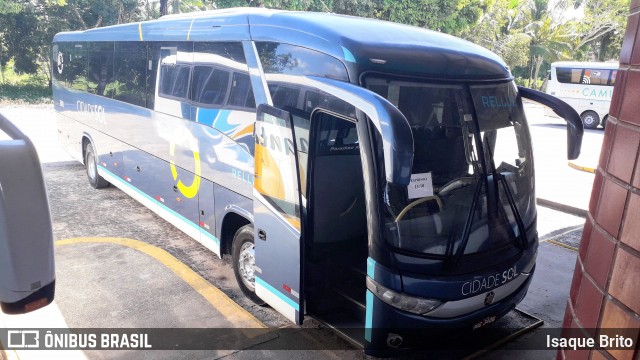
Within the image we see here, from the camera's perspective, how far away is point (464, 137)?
4102 mm

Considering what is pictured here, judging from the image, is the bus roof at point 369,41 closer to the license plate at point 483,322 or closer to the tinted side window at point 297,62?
the tinted side window at point 297,62

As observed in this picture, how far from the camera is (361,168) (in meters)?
4.95

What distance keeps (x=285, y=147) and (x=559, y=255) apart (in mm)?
5076

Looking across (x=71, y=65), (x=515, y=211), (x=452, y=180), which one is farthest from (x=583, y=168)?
(x=71, y=65)

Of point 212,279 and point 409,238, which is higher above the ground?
point 409,238

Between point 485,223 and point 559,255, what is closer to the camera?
point 485,223

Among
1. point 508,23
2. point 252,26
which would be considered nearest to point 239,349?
point 252,26

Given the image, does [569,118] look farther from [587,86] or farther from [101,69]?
[587,86]

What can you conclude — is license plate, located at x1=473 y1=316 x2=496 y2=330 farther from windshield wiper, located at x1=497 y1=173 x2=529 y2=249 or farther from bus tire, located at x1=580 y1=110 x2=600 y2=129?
bus tire, located at x1=580 y1=110 x2=600 y2=129

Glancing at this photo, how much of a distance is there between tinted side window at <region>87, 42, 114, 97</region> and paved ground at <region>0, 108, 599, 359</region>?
2154mm

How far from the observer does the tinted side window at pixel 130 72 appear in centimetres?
749

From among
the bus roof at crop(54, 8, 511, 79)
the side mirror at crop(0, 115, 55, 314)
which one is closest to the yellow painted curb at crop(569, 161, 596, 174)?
the bus roof at crop(54, 8, 511, 79)

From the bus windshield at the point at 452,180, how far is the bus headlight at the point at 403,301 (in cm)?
37

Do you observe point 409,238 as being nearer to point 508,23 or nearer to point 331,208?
point 331,208
